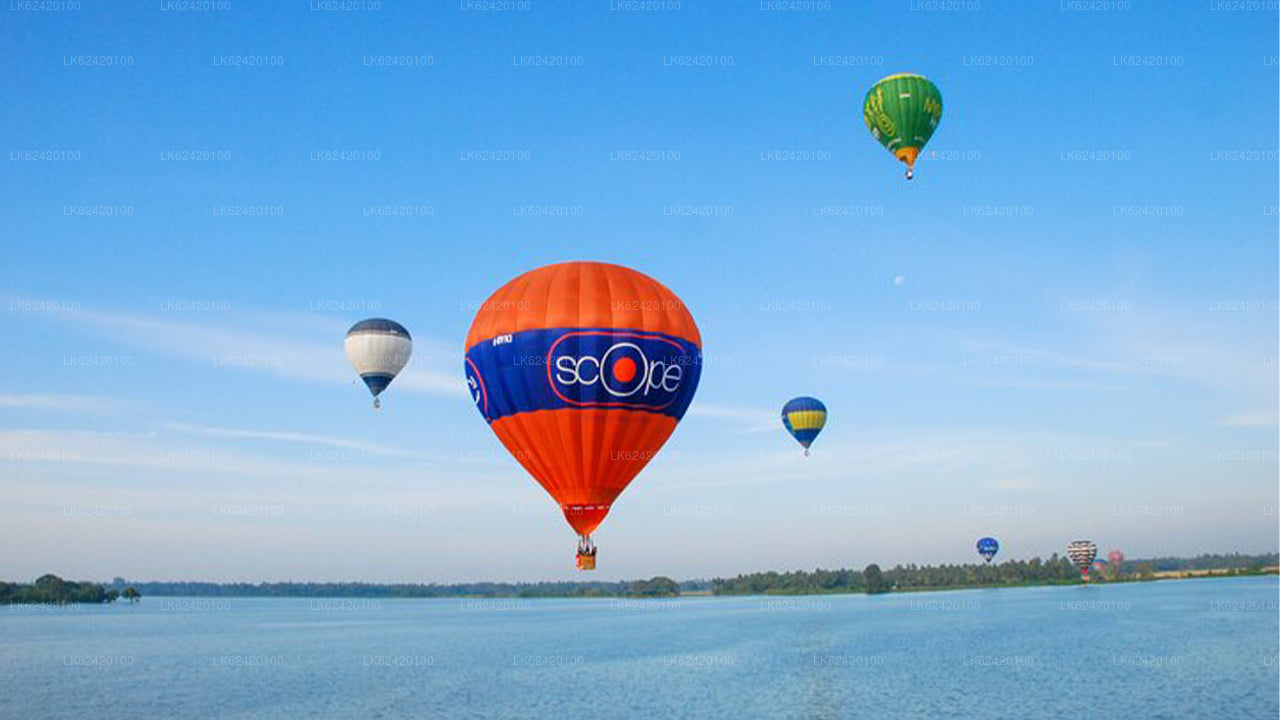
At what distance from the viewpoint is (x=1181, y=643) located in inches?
3041

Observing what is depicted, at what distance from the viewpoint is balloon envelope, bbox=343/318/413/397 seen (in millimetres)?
48562

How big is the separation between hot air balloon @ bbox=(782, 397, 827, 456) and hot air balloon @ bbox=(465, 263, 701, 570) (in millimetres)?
43118

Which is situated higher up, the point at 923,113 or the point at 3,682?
the point at 923,113

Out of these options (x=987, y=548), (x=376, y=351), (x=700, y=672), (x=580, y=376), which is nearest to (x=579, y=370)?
(x=580, y=376)

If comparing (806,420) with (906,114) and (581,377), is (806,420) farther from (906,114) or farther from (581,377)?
(581,377)

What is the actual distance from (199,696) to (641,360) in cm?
4464

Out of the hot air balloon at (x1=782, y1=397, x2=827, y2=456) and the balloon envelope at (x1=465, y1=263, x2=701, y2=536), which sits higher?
the hot air balloon at (x1=782, y1=397, x2=827, y2=456)

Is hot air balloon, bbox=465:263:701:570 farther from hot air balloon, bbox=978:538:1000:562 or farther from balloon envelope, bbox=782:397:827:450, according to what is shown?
hot air balloon, bbox=978:538:1000:562

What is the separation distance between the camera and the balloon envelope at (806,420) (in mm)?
71688

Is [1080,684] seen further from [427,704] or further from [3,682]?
[3,682]

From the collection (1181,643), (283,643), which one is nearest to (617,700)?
(1181,643)

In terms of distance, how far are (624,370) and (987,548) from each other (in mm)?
141670

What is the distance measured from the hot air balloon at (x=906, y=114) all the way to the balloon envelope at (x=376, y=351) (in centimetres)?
2512

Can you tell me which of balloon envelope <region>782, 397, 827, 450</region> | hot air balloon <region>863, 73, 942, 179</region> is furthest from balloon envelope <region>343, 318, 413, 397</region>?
balloon envelope <region>782, 397, 827, 450</region>
